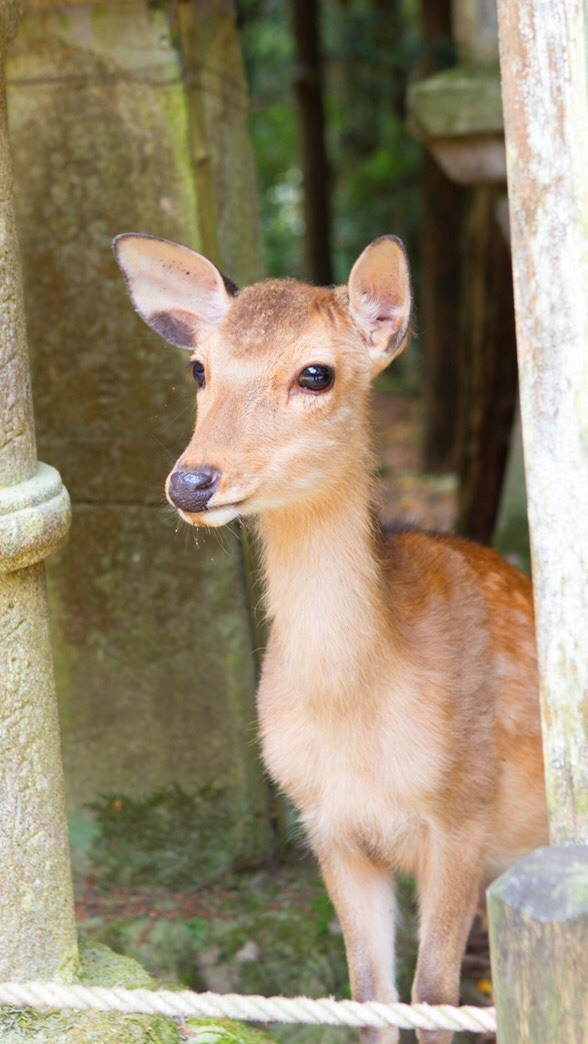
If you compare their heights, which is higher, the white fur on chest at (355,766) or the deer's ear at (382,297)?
the deer's ear at (382,297)

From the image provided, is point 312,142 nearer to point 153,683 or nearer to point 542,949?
point 153,683

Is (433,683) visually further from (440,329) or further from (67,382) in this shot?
(440,329)

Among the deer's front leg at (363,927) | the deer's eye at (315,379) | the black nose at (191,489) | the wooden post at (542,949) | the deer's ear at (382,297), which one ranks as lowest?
the deer's front leg at (363,927)

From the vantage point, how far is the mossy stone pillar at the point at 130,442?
5016 millimetres

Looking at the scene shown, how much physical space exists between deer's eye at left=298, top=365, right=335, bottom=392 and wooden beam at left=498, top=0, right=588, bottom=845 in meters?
0.87

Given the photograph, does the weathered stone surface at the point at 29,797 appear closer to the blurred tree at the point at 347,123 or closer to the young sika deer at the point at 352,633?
the young sika deer at the point at 352,633

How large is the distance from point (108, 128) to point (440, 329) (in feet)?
26.4

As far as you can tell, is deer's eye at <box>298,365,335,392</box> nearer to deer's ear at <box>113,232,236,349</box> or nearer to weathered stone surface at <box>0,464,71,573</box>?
deer's ear at <box>113,232,236,349</box>

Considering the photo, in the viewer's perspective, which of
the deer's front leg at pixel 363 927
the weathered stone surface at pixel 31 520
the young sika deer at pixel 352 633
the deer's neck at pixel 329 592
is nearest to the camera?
the weathered stone surface at pixel 31 520

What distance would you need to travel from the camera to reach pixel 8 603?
325cm

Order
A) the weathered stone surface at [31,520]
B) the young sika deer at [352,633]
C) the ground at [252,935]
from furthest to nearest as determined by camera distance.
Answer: the ground at [252,935], the young sika deer at [352,633], the weathered stone surface at [31,520]

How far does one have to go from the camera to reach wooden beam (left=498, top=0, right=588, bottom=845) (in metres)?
2.68

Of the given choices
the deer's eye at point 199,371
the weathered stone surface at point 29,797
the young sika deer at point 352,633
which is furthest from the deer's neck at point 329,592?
the weathered stone surface at point 29,797

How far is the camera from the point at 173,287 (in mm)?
4008
